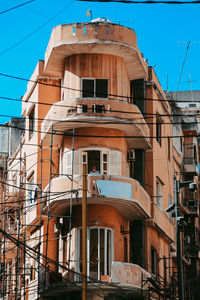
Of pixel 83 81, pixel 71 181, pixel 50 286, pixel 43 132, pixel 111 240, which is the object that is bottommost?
pixel 50 286

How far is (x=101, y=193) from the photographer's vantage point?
2977 cm

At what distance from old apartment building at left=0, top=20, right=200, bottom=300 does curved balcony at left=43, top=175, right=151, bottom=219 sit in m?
A: 0.04

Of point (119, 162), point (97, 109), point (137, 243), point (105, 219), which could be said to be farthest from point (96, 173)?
point (137, 243)

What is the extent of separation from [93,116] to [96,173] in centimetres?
247

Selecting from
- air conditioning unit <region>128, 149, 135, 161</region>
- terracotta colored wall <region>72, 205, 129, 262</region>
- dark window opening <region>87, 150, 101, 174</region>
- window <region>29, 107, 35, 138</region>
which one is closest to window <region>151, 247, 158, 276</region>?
terracotta colored wall <region>72, 205, 129, 262</region>

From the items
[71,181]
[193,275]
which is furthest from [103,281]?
[193,275]

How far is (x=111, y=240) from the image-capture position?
30.8 m

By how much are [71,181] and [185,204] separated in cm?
2054

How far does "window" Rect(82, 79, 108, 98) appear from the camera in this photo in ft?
107

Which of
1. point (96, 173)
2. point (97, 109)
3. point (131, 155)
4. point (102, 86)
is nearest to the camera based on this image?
point (96, 173)

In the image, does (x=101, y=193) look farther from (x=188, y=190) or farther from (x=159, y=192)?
(x=188, y=190)

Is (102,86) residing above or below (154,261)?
above

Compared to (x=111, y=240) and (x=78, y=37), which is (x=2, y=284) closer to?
(x=111, y=240)

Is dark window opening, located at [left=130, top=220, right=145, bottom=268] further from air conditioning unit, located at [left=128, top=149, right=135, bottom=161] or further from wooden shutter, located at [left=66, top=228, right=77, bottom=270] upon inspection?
wooden shutter, located at [left=66, top=228, right=77, bottom=270]
